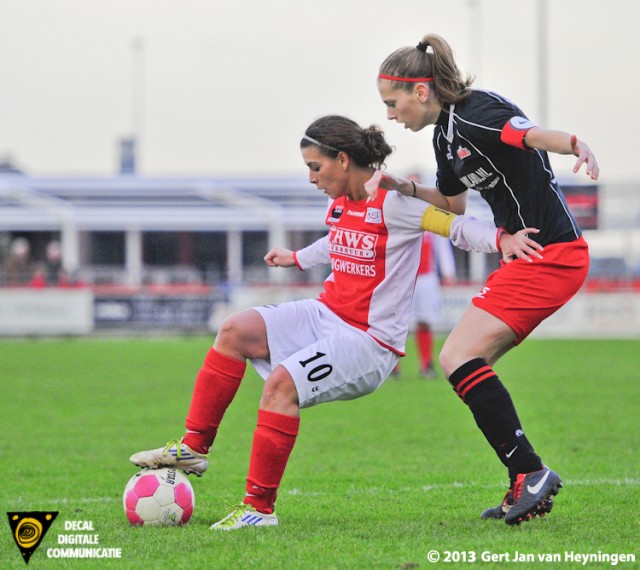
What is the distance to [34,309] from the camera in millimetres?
25375

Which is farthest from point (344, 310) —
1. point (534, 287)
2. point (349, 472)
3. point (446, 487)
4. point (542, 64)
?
point (542, 64)

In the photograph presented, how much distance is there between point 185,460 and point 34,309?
20.9 m

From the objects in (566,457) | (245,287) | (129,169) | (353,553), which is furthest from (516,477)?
(129,169)

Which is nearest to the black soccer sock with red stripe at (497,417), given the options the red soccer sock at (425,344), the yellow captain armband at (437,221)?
the yellow captain armband at (437,221)

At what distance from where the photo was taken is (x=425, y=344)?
48.6 feet

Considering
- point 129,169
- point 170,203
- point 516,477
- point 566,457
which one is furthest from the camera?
point 129,169

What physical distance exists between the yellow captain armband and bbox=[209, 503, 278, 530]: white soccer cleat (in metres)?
1.53

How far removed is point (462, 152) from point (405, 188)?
0.43 m

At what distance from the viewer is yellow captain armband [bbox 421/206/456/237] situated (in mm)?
5137

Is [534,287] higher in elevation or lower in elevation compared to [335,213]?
lower

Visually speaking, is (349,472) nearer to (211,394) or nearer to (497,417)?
(211,394)

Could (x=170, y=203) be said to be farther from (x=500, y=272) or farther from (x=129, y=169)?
(x=500, y=272)

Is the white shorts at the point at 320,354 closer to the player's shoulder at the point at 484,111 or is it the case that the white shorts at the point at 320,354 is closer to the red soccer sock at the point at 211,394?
the red soccer sock at the point at 211,394

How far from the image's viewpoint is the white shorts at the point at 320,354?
507cm
